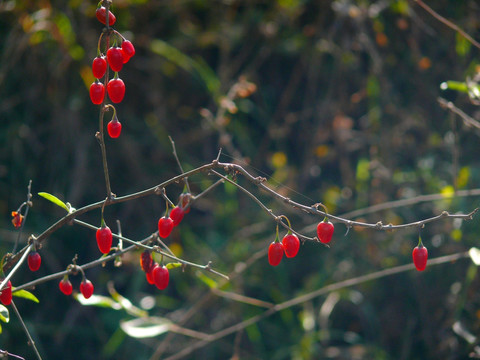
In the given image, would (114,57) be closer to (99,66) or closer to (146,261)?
(99,66)

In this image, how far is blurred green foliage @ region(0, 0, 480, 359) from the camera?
2.17 meters

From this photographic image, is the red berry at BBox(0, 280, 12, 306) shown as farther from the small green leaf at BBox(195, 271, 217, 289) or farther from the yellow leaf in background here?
the yellow leaf in background

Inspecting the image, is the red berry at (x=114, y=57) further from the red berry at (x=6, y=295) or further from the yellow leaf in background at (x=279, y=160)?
the yellow leaf in background at (x=279, y=160)

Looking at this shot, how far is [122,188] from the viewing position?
2562mm

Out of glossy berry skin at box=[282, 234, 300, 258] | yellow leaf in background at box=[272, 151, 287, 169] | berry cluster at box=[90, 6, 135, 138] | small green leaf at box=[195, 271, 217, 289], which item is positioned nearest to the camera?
berry cluster at box=[90, 6, 135, 138]

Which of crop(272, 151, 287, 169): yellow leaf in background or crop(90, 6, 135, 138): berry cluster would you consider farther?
crop(272, 151, 287, 169): yellow leaf in background

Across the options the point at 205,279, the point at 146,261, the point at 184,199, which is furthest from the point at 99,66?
the point at 205,279

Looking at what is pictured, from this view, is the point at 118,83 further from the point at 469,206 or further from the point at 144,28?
the point at 144,28

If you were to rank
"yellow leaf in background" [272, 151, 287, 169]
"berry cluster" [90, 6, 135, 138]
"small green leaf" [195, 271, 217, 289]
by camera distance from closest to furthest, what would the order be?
"berry cluster" [90, 6, 135, 138] → "small green leaf" [195, 271, 217, 289] → "yellow leaf in background" [272, 151, 287, 169]

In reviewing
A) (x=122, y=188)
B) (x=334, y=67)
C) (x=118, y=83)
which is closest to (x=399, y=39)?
(x=334, y=67)

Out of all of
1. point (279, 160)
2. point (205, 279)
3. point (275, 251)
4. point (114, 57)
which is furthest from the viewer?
point (279, 160)

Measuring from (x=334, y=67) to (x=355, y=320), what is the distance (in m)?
1.26

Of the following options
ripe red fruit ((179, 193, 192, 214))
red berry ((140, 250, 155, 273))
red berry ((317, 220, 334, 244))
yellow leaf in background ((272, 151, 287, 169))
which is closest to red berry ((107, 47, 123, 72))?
ripe red fruit ((179, 193, 192, 214))

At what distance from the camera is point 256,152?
2.59 m
